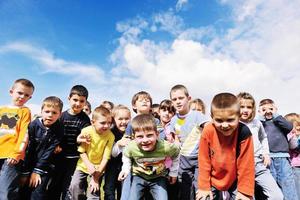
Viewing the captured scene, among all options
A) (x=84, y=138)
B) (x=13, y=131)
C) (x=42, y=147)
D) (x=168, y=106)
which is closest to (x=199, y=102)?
(x=168, y=106)

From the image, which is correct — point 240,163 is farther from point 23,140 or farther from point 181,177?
point 23,140

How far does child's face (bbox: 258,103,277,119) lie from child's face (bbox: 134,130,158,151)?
3415 mm

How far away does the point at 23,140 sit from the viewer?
17.3 feet

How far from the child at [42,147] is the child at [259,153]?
12.5ft

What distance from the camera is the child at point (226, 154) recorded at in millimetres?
4016

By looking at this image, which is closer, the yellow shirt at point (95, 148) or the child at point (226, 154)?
the child at point (226, 154)

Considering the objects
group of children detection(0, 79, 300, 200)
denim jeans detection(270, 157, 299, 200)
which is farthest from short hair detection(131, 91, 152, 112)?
denim jeans detection(270, 157, 299, 200)

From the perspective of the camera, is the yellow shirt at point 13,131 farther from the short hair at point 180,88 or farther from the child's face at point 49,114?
the short hair at point 180,88

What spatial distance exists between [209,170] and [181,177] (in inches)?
52.1

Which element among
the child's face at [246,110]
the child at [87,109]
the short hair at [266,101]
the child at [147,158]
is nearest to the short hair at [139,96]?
the child at [147,158]

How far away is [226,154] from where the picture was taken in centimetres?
416

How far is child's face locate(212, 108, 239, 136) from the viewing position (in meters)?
3.97

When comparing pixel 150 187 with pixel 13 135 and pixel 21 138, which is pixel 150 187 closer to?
pixel 21 138

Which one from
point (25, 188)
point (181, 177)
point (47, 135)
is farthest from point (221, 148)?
point (25, 188)
